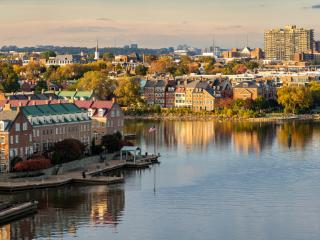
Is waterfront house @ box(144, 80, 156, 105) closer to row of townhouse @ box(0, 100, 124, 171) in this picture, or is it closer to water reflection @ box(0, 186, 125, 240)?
row of townhouse @ box(0, 100, 124, 171)

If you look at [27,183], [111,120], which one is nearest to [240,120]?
[111,120]

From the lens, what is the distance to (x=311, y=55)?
143 metres

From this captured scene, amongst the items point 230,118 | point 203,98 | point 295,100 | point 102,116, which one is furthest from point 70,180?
point 203,98

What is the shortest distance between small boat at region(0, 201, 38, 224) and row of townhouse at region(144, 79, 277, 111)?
128 feet

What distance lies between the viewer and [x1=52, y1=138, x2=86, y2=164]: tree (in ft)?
97.7

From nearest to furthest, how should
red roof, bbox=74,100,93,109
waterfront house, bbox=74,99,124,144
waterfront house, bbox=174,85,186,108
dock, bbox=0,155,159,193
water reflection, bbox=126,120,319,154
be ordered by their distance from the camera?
dock, bbox=0,155,159,193 → waterfront house, bbox=74,99,124,144 → red roof, bbox=74,100,93,109 → water reflection, bbox=126,120,319,154 → waterfront house, bbox=174,85,186,108

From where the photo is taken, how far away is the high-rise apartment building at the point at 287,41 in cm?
15488

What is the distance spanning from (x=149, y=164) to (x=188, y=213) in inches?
381

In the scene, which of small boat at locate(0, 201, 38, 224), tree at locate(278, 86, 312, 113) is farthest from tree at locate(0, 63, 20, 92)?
small boat at locate(0, 201, 38, 224)

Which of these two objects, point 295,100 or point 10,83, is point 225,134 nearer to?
point 295,100

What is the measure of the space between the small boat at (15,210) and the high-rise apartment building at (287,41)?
132472 mm

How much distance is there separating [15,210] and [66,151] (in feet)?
24.2

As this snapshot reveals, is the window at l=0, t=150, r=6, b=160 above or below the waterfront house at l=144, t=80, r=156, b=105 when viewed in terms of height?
below

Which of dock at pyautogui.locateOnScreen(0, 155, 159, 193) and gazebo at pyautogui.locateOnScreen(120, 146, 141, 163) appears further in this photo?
gazebo at pyautogui.locateOnScreen(120, 146, 141, 163)
